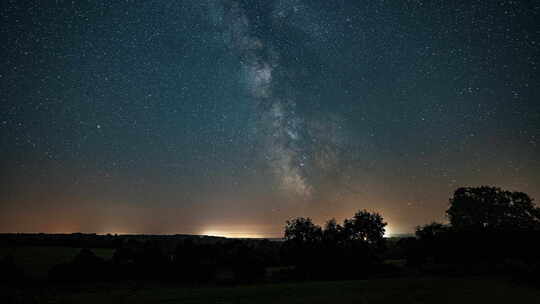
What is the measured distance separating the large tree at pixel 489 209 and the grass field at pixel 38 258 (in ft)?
236

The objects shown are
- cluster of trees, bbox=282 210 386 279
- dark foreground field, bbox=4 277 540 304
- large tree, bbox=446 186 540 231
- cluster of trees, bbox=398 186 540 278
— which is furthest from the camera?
large tree, bbox=446 186 540 231

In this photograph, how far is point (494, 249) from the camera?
44.9 m

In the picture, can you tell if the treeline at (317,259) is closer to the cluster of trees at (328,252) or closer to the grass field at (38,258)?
the cluster of trees at (328,252)

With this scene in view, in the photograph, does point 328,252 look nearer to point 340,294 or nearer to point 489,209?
point 340,294

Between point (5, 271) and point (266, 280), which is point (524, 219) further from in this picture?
point (5, 271)

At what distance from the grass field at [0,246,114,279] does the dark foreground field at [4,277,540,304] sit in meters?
15.4

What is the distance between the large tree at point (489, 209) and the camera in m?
61.2

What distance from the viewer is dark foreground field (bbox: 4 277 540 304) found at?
28.6 meters

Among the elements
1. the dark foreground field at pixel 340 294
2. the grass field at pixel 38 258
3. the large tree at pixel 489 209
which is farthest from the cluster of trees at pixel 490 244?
the grass field at pixel 38 258

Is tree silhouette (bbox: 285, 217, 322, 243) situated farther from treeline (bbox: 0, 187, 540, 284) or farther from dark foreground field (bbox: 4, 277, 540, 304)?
dark foreground field (bbox: 4, 277, 540, 304)

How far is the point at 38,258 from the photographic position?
60.1m

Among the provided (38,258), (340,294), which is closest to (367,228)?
(340,294)

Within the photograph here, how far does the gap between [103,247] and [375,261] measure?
204 ft

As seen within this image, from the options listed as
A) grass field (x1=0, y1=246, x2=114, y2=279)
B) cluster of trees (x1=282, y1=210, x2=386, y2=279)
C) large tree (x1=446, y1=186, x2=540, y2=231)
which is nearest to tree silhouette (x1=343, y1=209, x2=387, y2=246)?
cluster of trees (x1=282, y1=210, x2=386, y2=279)
